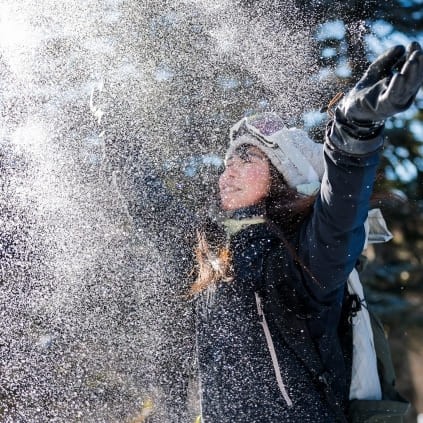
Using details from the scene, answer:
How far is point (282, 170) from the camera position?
5.35 feet

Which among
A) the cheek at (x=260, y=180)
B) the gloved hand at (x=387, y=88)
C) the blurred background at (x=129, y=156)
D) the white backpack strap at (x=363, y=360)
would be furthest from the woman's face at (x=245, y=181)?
the gloved hand at (x=387, y=88)

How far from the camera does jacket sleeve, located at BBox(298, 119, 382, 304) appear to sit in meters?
1.09

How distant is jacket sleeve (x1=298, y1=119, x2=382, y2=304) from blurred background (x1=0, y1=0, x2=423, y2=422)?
59 centimetres

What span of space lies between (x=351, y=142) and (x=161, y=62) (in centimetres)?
286

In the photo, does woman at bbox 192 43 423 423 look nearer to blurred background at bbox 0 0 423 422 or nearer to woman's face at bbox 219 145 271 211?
woman's face at bbox 219 145 271 211

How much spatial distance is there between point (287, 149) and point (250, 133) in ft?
0.77

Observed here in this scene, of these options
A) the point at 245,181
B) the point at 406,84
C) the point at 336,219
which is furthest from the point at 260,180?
the point at 406,84

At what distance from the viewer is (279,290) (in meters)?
1.48

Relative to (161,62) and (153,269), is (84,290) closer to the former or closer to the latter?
(153,269)

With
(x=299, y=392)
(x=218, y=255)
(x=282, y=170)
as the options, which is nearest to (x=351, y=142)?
(x=282, y=170)

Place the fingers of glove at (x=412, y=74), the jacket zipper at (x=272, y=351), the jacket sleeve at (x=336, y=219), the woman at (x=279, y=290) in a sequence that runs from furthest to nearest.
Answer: the jacket zipper at (x=272, y=351) → the woman at (x=279, y=290) → the jacket sleeve at (x=336, y=219) → the fingers of glove at (x=412, y=74)

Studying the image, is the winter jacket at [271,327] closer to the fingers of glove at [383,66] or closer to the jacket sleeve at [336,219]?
the jacket sleeve at [336,219]

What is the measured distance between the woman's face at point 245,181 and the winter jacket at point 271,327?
130mm

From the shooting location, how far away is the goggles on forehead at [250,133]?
5.69ft
